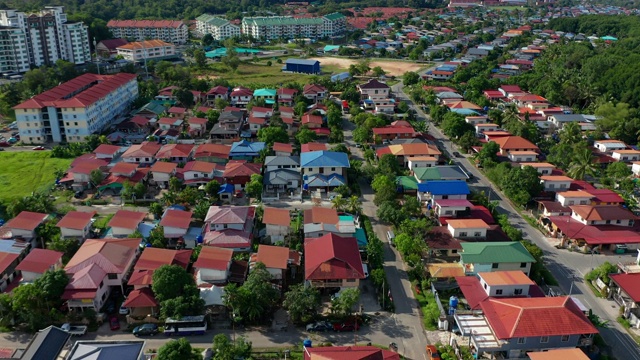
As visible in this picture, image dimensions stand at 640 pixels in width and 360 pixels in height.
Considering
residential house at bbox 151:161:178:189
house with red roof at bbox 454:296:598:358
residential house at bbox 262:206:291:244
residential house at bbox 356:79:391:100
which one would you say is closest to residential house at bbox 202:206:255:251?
residential house at bbox 262:206:291:244

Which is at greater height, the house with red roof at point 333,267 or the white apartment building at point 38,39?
the white apartment building at point 38,39

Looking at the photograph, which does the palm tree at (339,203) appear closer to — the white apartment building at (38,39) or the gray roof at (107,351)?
the gray roof at (107,351)

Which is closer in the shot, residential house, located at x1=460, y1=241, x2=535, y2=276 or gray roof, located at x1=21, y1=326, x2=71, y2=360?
gray roof, located at x1=21, y1=326, x2=71, y2=360

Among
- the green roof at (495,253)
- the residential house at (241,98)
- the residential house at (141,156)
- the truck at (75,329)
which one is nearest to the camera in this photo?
the truck at (75,329)

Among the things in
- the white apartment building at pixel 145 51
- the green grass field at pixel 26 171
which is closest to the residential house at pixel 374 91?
the green grass field at pixel 26 171

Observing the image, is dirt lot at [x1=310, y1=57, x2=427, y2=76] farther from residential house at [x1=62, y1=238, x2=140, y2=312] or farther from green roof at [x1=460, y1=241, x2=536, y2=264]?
residential house at [x1=62, y1=238, x2=140, y2=312]

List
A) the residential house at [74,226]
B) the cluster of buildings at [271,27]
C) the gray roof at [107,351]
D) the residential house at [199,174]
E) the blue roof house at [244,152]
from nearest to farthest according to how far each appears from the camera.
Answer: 1. the gray roof at [107,351]
2. the residential house at [74,226]
3. the residential house at [199,174]
4. the blue roof house at [244,152]
5. the cluster of buildings at [271,27]

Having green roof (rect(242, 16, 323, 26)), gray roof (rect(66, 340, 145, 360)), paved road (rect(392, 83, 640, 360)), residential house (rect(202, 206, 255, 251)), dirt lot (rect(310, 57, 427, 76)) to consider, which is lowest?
dirt lot (rect(310, 57, 427, 76))

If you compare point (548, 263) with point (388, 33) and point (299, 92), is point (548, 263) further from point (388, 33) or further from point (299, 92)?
point (388, 33)
